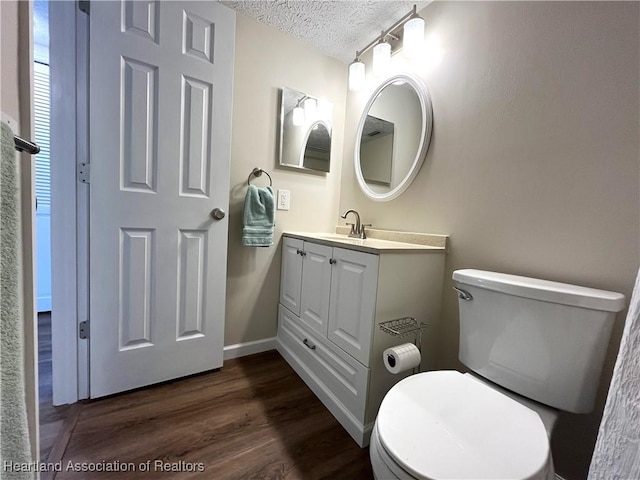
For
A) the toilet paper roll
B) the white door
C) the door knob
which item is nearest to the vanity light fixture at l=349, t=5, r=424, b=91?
the white door

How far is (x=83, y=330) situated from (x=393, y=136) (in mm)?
1880

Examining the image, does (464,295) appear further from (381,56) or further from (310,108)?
(310,108)

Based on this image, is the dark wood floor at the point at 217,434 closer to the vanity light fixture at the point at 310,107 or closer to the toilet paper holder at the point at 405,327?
the toilet paper holder at the point at 405,327

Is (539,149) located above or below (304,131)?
below

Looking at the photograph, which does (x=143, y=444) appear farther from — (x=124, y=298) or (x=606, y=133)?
(x=606, y=133)

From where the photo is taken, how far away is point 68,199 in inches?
45.4

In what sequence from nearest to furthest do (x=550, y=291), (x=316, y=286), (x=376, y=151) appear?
(x=550, y=291), (x=316, y=286), (x=376, y=151)

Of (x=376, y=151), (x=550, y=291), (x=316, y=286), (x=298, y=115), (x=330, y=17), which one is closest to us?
(x=550, y=291)

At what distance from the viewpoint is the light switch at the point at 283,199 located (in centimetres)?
176

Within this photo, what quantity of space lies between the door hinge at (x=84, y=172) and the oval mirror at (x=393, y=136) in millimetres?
1432

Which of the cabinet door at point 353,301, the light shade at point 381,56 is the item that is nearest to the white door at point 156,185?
the cabinet door at point 353,301

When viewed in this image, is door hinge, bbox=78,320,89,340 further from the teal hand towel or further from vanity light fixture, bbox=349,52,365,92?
vanity light fixture, bbox=349,52,365,92

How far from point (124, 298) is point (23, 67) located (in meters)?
1.05

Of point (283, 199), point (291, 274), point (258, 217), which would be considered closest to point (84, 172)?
point (258, 217)
